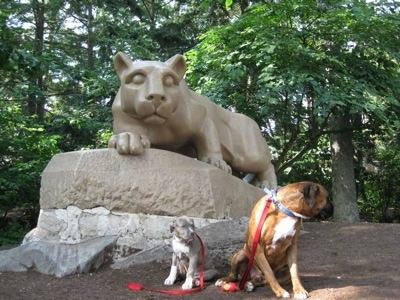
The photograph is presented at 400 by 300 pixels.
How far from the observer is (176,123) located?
5609 mm

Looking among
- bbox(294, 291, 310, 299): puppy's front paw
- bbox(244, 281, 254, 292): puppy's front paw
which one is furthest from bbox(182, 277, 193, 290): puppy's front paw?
bbox(294, 291, 310, 299): puppy's front paw

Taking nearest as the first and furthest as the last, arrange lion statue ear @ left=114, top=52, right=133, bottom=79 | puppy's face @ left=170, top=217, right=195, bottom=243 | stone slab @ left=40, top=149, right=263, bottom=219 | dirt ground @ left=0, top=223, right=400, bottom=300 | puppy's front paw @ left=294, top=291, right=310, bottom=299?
puppy's front paw @ left=294, top=291, right=310, bottom=299
dirt ground @ left=0, top=223, right=400, bottom=300
puppy's face @ left=170, top=217, right=195, bottom=243
stone slab @ left=40, top=149, right=263, bottom=219
lion statue ear @ left=114, top=52, right=133, bottom=79

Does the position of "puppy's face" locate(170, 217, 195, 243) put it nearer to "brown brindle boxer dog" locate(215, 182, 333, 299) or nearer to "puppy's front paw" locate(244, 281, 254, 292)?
"brown brindle boxer dog" locate(215, 182, 333, 299)

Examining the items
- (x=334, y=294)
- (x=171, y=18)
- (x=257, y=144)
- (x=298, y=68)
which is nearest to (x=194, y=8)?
(x=171, y=18)

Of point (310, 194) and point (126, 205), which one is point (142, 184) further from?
point (310, 194)

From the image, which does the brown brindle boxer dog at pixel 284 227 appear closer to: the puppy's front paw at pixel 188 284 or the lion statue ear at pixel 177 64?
the puppy's front paw at pixel 188 284

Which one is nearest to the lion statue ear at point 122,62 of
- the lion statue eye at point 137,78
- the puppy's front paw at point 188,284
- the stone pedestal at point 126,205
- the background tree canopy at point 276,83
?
the lion statue eye at point 137,78

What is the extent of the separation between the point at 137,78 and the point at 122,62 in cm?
30

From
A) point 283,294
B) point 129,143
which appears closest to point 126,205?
point 129,143

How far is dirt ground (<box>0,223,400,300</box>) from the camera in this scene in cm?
387

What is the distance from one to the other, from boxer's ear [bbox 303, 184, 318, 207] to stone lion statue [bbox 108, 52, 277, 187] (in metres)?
2.08

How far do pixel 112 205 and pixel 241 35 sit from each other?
6.02 meters

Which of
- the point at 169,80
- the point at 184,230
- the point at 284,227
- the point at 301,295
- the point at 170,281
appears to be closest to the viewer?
the point at 301,295

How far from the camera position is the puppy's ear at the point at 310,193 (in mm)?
3602
